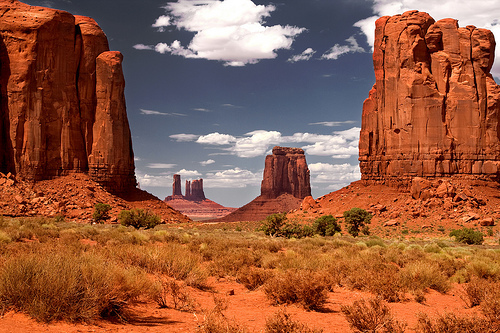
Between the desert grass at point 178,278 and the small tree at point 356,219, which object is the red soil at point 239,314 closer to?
the desert grass at point 178,278

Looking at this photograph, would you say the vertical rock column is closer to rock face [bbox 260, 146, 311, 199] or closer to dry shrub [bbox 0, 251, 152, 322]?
dry shrub [bbox 0, 251, 152, 322]

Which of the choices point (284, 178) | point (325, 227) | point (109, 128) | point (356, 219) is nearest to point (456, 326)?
point (325, 227)

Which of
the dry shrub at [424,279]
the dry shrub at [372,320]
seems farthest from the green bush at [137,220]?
the dry shrub at [372,320]

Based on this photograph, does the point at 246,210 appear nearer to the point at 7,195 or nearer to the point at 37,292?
the point at 7,195

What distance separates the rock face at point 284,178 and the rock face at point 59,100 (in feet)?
284

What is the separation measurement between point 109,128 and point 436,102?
3801cm

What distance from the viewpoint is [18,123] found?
48.2 meters

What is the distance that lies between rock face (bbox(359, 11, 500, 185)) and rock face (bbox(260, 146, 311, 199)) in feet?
270

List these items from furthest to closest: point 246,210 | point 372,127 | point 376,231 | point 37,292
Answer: point 246,210 < point 372,127 < point 376,231 < point 37,292

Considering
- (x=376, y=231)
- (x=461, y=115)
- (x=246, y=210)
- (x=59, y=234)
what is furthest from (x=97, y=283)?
(x=246, y=210)

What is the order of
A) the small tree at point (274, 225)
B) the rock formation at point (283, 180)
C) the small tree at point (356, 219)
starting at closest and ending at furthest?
the small tree at point (274, 225), the small tree at point (356, 219), the rock formation at point (283, 180)

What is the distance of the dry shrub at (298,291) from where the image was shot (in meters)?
8.95

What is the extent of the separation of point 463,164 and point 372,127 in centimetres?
1186

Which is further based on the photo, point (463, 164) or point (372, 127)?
point (372, 127)
